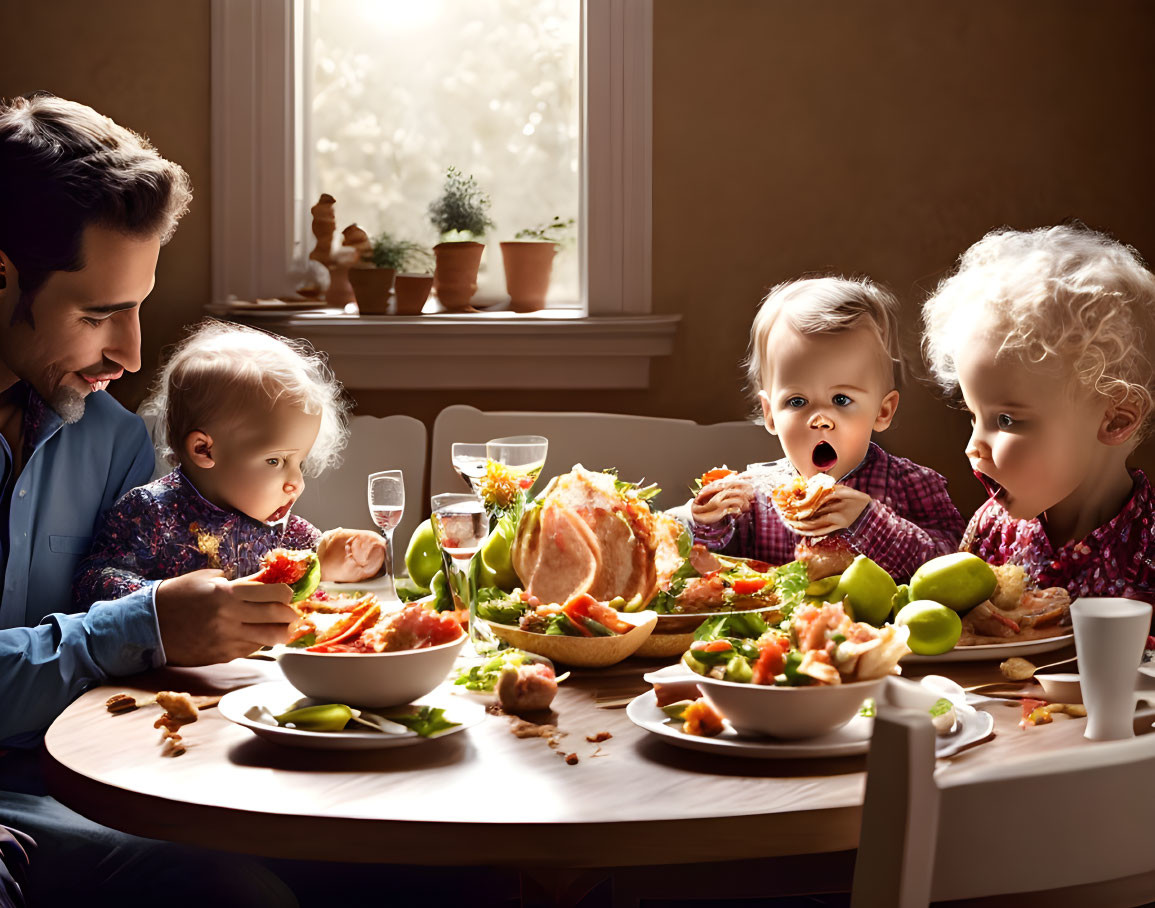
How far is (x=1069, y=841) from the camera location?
0.67 meters

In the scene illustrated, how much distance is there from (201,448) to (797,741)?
49.6 inches

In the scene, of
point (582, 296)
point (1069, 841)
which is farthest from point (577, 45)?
point (1069, 841)

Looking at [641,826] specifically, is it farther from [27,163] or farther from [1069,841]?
[27,163]

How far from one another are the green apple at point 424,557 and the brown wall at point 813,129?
1.43 metres

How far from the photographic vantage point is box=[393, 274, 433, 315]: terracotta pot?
3.02 metres

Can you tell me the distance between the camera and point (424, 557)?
5.42 ft

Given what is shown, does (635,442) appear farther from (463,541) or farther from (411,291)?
(463,541)

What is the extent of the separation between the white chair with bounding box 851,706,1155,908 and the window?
2.37 m

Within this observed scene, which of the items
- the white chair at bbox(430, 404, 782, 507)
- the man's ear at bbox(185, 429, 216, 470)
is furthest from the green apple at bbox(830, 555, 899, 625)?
the white chair at bbox(430, 404, 782, 507)

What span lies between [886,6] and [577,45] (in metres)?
0.79

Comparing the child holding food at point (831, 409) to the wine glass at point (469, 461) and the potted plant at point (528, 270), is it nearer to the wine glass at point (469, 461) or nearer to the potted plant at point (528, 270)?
the wine glass at point (469, 461)

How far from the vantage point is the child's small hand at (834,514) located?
67.9 inches

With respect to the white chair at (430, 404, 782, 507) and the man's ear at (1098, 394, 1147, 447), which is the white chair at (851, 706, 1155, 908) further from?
the white chair at (430, 404, 782, 507)

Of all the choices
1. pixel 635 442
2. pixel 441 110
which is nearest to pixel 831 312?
pixel 635 442
